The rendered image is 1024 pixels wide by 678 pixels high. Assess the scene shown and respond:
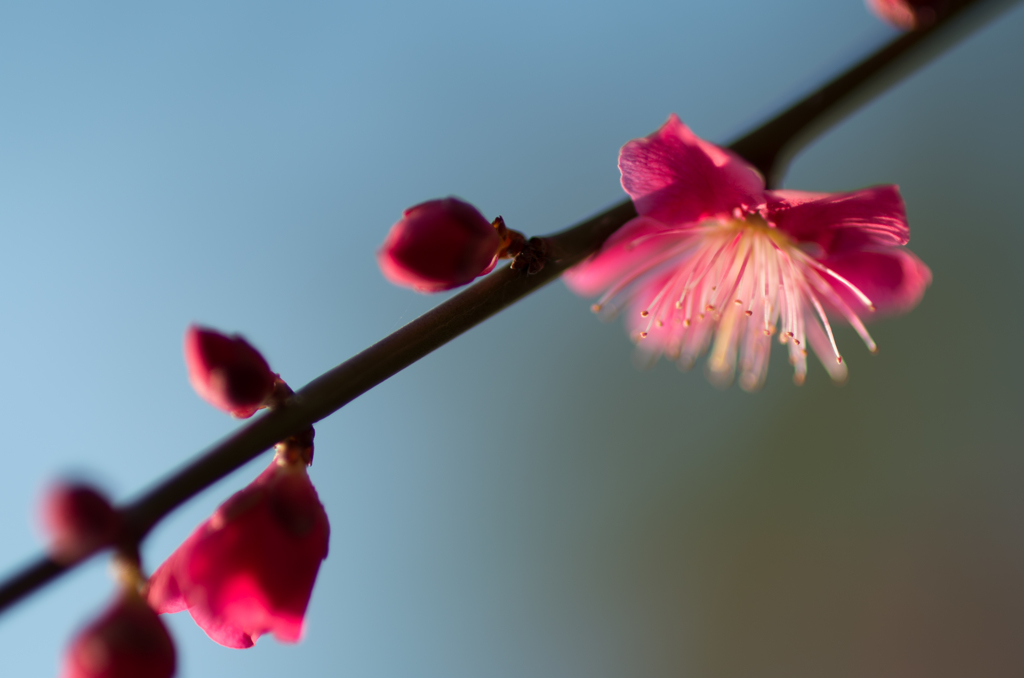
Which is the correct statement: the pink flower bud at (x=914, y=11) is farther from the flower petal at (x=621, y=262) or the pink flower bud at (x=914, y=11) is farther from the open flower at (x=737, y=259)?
the flower petal at (x=621, y=262)

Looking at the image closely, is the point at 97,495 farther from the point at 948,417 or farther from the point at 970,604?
the point at 970,604

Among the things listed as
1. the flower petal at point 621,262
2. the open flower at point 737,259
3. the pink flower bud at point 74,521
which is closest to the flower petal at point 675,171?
the open flower at point 737,259

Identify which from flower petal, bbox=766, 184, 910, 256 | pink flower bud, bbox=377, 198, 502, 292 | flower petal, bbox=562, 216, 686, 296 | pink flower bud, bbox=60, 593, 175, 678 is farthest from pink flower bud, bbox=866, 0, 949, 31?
pink flower bud, bbox=60, 593, 175, 678

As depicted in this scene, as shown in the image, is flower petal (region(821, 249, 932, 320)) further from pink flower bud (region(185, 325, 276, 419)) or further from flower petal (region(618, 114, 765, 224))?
pink flower bud (region(185, 325, 276, 419))

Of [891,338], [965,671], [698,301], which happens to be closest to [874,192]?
[698,301]

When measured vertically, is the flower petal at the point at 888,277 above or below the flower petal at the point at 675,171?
below

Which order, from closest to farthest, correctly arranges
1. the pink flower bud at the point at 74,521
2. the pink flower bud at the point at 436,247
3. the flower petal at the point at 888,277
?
the pink flower bud at the point at 74,521
the pink flower bud at the point at 436,247
the flower petal at the point at 888,277
